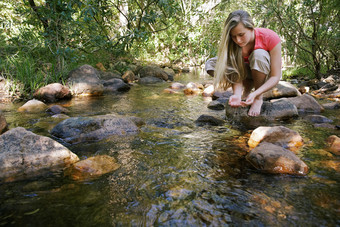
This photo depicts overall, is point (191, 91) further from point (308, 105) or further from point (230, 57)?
point (230, 57)

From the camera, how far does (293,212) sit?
1413 millimetres

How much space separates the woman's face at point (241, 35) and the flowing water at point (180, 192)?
1.20 meters

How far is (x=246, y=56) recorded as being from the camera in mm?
3158

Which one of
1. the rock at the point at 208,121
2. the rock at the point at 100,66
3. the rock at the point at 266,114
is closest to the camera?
the rock at the point at 208,121

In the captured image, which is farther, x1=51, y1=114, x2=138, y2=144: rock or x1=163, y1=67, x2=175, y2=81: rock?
x1=163, y1=67, x2=175, y2=81: rock

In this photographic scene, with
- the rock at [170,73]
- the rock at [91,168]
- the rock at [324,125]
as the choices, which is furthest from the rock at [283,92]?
the rock at [170,73]

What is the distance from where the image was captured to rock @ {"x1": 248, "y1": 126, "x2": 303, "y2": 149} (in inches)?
97.9

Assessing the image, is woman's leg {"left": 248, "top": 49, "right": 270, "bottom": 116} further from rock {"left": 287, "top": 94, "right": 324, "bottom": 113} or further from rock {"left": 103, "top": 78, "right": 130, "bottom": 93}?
rock {"left": 103, "top": 78, "right": 130, "bottom": 93}

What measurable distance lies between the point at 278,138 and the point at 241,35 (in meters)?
1.25

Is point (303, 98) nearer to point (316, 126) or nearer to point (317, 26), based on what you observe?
point (316, 126)

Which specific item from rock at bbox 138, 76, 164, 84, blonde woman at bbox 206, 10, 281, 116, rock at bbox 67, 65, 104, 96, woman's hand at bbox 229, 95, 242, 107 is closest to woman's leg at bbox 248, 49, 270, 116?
blonde woman at bbox 206, 10, 281, 116

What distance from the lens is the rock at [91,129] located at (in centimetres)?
277

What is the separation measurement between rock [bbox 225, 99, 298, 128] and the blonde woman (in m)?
0.32

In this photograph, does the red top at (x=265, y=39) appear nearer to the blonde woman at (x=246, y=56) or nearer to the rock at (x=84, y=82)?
A: the blonde woman at (x=246, y=56)
